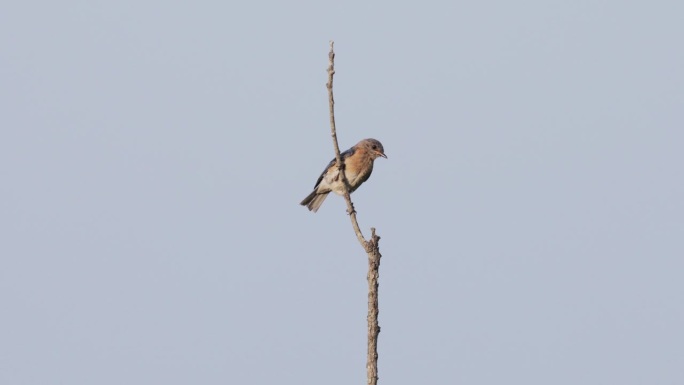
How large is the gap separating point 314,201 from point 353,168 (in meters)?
0.94

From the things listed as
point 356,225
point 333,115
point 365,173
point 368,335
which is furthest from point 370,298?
point 365,173

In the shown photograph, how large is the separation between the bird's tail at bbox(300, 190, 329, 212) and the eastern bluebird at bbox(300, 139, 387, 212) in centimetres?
3

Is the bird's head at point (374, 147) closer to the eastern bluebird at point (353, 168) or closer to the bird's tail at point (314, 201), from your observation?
the eastern bluebird at point (353, 168)

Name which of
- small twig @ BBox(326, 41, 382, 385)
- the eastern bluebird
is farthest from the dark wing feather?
small twig @ BBox(326, 41, 382, 385)

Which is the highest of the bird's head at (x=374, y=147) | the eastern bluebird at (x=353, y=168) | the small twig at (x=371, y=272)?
the bird's head at (x=374, y=147)

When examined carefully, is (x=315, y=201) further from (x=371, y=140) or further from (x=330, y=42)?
(x=330, y=42)

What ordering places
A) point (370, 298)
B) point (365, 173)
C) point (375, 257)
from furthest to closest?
point (365, 173), point (375, 257), point (370, 298)

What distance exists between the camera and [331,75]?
565cm

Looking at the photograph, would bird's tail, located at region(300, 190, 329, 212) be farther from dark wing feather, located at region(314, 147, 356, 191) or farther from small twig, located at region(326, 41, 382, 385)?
small twig, located at region(326, 41, 382, 385)

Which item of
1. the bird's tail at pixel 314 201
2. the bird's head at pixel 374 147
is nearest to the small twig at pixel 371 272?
the bird's head at pixel 374 147

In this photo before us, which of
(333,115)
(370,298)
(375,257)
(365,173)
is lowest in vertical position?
(370,298)

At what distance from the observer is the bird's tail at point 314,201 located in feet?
40.4

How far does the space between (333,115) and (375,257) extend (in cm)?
88

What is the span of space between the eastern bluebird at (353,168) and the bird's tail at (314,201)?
0.03 meters
